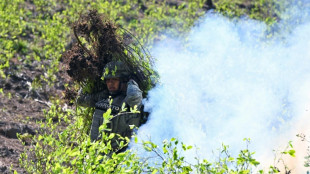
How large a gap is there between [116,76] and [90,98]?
0.53 metres

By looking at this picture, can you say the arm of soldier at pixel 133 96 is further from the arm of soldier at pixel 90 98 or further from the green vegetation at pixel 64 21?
the green vegetation at pixel 64 21

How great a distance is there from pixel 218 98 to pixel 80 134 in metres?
2.79

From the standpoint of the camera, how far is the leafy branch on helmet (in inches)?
216

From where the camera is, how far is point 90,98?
18.6 feet

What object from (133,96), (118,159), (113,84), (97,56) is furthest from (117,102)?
(118,159)

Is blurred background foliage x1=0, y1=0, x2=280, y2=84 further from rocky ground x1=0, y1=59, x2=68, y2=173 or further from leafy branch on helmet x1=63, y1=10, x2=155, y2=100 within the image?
leafy branch on helmet x1=63, y1=10, x2=155, y2=100

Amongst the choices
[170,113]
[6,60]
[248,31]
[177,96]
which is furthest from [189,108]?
[248,31]

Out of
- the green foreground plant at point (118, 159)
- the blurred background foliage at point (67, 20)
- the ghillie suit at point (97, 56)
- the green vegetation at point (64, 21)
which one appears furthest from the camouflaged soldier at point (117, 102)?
the blurred background foliage at point (67, 20)

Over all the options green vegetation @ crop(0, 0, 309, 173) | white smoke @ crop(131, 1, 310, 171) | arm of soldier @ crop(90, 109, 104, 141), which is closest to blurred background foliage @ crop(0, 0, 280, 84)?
green vegetation @ crop(0, 0, 309, 173)

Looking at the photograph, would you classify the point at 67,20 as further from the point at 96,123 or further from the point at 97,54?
the point at 96,123

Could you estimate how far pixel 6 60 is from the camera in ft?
33.2

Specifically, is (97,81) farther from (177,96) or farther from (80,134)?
(177,96)

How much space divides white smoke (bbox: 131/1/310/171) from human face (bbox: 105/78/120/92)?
18.2 inches

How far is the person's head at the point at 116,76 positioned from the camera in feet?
17.6
